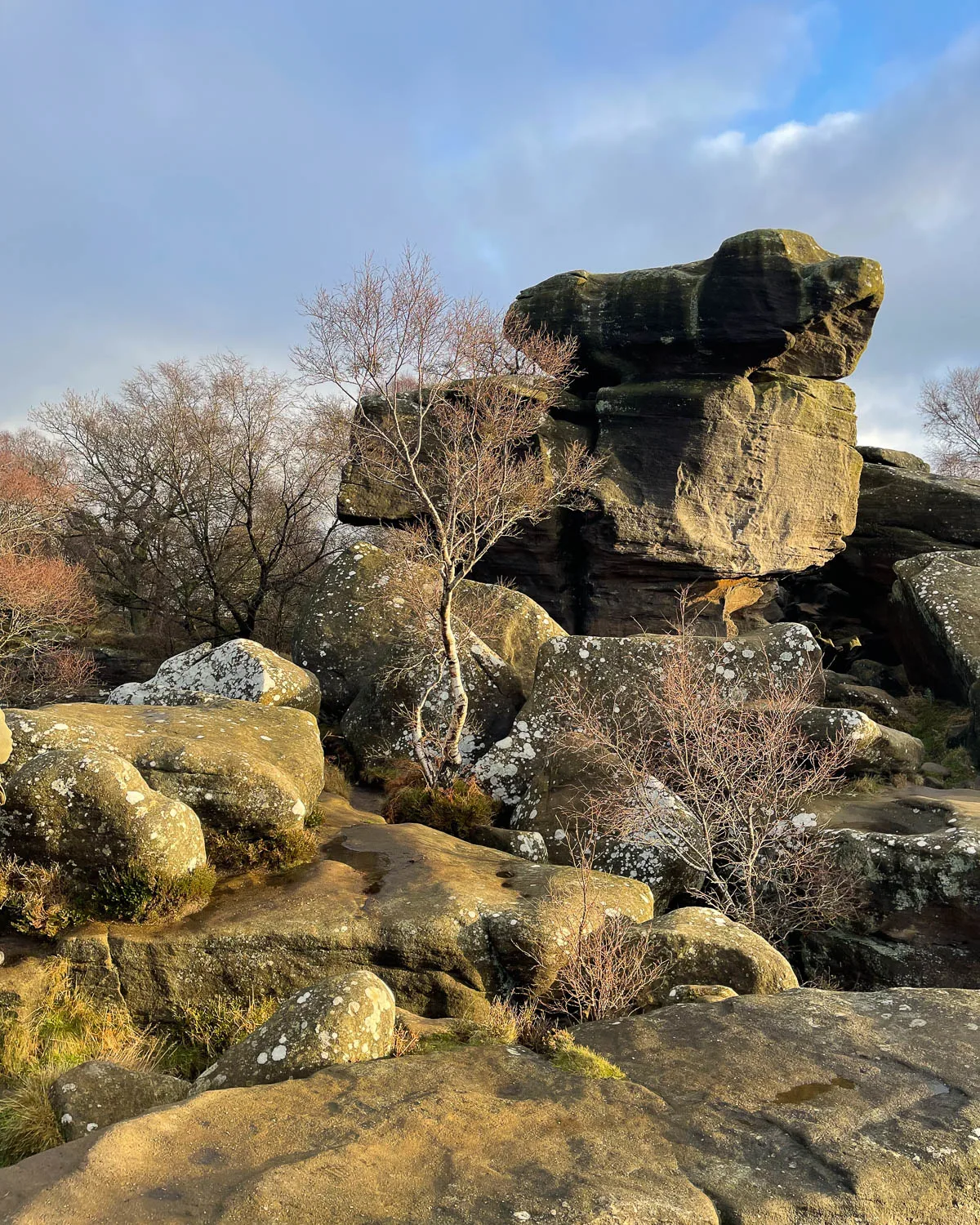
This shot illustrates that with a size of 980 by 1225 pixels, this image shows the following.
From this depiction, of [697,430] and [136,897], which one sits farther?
[697,430]

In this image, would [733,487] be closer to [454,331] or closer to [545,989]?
[454,331]

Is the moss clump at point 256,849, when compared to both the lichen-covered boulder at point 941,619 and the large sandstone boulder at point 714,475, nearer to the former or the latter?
the large sandstone boulder at point 714,475

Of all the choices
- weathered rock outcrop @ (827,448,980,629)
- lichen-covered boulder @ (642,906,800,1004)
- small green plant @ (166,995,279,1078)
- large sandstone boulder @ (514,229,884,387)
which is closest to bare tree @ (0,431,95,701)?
small green plant @ (166,995,279,1078)

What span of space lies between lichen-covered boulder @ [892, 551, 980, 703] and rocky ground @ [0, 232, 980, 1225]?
10 cm

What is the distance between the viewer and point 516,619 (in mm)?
17875

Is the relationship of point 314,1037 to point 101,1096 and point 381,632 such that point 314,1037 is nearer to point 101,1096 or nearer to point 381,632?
point 101,1096

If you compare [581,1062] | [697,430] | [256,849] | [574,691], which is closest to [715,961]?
[581,1062]

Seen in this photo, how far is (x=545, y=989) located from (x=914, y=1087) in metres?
3.92

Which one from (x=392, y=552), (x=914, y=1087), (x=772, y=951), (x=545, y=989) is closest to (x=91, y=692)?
(x=392, y=552)

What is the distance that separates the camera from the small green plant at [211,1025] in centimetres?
725

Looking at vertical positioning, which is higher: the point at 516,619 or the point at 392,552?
the point at 392,552

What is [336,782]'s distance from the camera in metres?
14.6

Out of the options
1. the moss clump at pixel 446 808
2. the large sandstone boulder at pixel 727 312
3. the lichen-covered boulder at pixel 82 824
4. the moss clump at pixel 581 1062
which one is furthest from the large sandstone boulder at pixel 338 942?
the large sandstone boulder at pixel 727 312

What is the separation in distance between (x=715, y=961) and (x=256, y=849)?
16.9 ft
